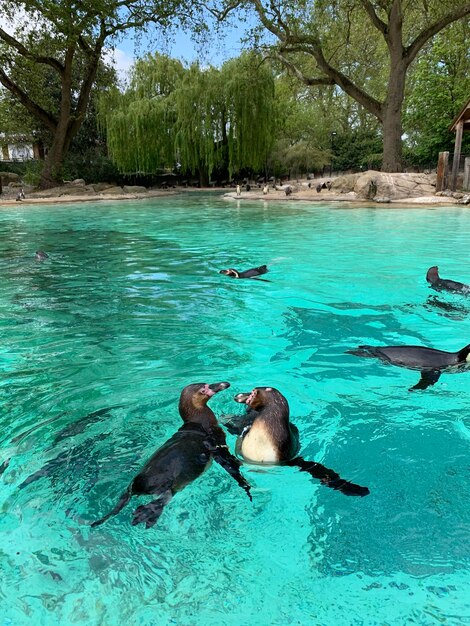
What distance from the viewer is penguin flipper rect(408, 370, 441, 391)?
13.2ft

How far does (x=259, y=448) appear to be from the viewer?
2947 millimetres

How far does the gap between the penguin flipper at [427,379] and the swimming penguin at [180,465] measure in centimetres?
177

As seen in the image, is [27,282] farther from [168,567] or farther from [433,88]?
[433,88]

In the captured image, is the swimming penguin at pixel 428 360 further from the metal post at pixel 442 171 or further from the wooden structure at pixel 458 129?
the wooden structure at pixel 458 129

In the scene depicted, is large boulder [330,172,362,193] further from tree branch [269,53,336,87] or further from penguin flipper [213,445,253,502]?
penguin flipper [213,445,253,502]

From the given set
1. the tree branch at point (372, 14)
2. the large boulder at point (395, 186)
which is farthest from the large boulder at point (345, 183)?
the tree branch at point (372, 14)

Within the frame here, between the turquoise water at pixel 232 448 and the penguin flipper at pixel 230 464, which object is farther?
the penguin flipper at pixel 230 464

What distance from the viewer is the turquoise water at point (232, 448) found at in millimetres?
2119

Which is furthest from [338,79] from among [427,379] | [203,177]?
[427,379]

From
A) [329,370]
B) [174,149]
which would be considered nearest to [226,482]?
[329,370]

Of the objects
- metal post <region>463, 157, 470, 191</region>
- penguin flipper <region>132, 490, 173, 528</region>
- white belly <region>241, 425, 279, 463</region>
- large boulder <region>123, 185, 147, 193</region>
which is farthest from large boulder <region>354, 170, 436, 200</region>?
penguin flipper <region>132, 490, 173, 528</region>

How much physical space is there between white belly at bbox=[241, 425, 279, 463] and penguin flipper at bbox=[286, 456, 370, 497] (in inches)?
4.7

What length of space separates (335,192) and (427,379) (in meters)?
21.4

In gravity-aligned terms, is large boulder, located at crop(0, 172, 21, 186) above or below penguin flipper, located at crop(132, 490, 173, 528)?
above
